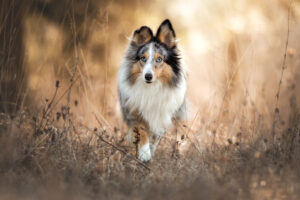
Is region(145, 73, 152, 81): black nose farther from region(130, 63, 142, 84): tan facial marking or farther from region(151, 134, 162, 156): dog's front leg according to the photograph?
region(151, 134, 162, 156): dog's front leg

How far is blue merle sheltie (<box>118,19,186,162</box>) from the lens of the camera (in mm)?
4910

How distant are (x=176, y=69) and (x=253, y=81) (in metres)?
1.69

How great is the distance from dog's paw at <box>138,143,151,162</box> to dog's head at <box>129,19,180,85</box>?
83cm

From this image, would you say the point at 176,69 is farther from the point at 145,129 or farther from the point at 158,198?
the point at 158,198

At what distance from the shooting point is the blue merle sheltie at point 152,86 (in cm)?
491

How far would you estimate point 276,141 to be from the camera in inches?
155

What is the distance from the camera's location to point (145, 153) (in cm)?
460

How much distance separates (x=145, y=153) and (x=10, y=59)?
1911 millimetres

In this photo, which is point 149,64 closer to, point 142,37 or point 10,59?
point 142,37

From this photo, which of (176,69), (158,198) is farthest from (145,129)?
(158,198)

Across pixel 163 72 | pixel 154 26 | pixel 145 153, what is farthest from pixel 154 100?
pixel 154 26

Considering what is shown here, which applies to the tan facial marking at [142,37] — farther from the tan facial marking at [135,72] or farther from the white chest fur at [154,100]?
the white chest fur at [154,100]

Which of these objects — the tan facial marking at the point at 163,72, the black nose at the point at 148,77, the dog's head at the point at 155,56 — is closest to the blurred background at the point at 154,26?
the dog's head at the point at 155,56

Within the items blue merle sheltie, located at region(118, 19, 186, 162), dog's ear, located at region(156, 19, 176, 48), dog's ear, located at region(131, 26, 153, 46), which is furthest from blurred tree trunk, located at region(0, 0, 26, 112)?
dog's ear, located at region(156, 19, 176, 48)
